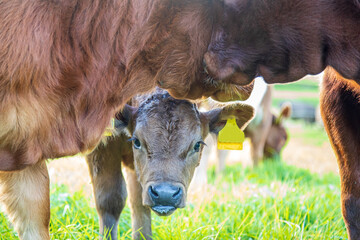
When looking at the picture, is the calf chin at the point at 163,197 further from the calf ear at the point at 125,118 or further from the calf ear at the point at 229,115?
the calf ear at the point at 229,115

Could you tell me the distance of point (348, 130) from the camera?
3.13 metres

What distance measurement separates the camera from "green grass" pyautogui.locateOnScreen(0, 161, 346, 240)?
11.9 ft

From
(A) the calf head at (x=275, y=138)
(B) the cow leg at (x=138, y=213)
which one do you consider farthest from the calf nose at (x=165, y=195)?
(A) the calf head at (x=275, y=138)

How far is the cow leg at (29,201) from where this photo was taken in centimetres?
315

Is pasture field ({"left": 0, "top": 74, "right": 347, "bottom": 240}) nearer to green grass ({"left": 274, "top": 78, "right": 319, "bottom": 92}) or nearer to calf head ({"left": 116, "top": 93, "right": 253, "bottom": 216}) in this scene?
calf head ({"left": 116, "top": 93, "right": 253, "bottom": 216})

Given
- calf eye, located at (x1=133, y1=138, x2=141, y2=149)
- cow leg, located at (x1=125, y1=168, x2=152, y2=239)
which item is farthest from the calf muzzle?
cow leg, located at (x1=125, y1=168, x2=152, y2=239)

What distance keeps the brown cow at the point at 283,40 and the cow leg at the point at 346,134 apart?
0.66 m

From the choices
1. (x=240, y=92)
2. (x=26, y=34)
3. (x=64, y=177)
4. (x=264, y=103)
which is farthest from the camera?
(x=264, y=103)

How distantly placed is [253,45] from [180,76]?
0.39 metres

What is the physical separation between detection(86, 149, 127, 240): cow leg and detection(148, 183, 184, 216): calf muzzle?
0.72 metres

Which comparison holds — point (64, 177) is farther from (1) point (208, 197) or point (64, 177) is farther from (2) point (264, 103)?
(2) point (264, 103)

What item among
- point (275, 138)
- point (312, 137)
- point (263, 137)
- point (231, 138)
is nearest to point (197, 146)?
point (231, 138)

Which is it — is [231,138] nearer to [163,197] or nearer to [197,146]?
[197,146]

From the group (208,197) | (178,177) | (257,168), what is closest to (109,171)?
(178,177)
